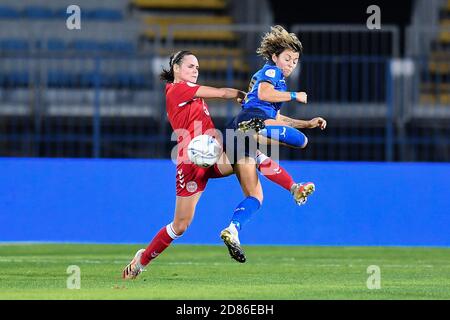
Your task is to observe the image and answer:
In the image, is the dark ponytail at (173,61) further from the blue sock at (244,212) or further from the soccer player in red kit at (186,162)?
the blue sock at (244,212)

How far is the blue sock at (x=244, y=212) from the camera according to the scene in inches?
419

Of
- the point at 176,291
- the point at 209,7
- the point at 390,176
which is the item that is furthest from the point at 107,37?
the point at 176,291

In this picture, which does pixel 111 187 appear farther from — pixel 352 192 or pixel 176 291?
pixel 176 291

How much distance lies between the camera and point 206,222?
16.5 meters

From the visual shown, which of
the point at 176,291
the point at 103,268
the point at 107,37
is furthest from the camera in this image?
the point at 107,37

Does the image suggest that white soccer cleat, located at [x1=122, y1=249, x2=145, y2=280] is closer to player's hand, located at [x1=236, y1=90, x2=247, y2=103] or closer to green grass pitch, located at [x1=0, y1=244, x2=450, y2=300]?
green grass pitch, located at [x1=0, y1=244, x2=450, y2=300]

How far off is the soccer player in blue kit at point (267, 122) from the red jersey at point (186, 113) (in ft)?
0.88

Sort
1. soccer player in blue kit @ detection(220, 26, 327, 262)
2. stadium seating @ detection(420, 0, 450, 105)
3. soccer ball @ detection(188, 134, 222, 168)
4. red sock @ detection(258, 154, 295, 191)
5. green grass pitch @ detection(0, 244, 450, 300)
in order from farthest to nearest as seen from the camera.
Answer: stadium seating @ detection(420, 0, 450, 105) < red sock @ detection(258, 154, 295, 191) < soccer player in blue kit @ detection(220, 26, 327, 262) < soccer ball @ detection(188, 134, 222, 168) < green grass pitch @ detection(0, 244, 450, 300)

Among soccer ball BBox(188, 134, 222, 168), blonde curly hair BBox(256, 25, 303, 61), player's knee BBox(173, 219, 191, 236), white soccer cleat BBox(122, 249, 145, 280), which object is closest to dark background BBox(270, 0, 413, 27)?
blonde curly hair BBox(256, 25, 303, 61)

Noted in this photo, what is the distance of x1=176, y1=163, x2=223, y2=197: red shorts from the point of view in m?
10.8

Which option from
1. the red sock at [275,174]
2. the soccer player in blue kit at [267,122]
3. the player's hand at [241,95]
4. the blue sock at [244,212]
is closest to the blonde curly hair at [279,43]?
the soccer player in blue kit at [267,122]

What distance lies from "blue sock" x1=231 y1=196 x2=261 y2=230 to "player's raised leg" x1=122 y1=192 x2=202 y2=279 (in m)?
0.35

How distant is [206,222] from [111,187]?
1.26m
